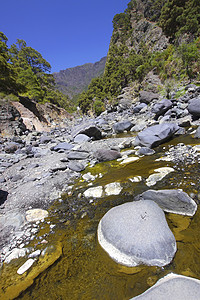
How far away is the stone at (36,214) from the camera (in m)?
3.01

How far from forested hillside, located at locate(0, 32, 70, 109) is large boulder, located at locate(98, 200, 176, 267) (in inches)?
617

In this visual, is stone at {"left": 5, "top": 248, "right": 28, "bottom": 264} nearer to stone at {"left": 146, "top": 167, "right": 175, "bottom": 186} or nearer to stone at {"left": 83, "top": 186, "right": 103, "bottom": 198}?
stone at {"left": 83, "top": 186, "right": 103, "bottom": 198}

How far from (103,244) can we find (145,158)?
3819 mm

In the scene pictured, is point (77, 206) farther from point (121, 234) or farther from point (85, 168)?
point (85, 168)

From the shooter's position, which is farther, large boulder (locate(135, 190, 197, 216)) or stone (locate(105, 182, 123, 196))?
stone (locate(105, 182, 123, 196))

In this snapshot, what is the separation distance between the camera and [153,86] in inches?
792

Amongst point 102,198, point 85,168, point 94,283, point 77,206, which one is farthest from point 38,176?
point 94,283

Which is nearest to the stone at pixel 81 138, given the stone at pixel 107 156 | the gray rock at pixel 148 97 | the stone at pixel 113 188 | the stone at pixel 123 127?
the stone at pixel 123 127

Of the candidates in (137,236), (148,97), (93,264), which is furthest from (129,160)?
(148,97)

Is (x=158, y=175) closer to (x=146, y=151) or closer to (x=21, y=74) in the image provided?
(x=146, y=151)

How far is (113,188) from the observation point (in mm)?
3795

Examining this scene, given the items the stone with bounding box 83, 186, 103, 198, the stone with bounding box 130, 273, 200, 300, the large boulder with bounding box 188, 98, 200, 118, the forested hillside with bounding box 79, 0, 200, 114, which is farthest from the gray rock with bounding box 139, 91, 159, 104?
the stone with bounding box 130, 273, 200, 300

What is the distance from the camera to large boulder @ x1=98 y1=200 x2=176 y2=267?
1849 millimetres

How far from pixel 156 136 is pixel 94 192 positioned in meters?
4.19
